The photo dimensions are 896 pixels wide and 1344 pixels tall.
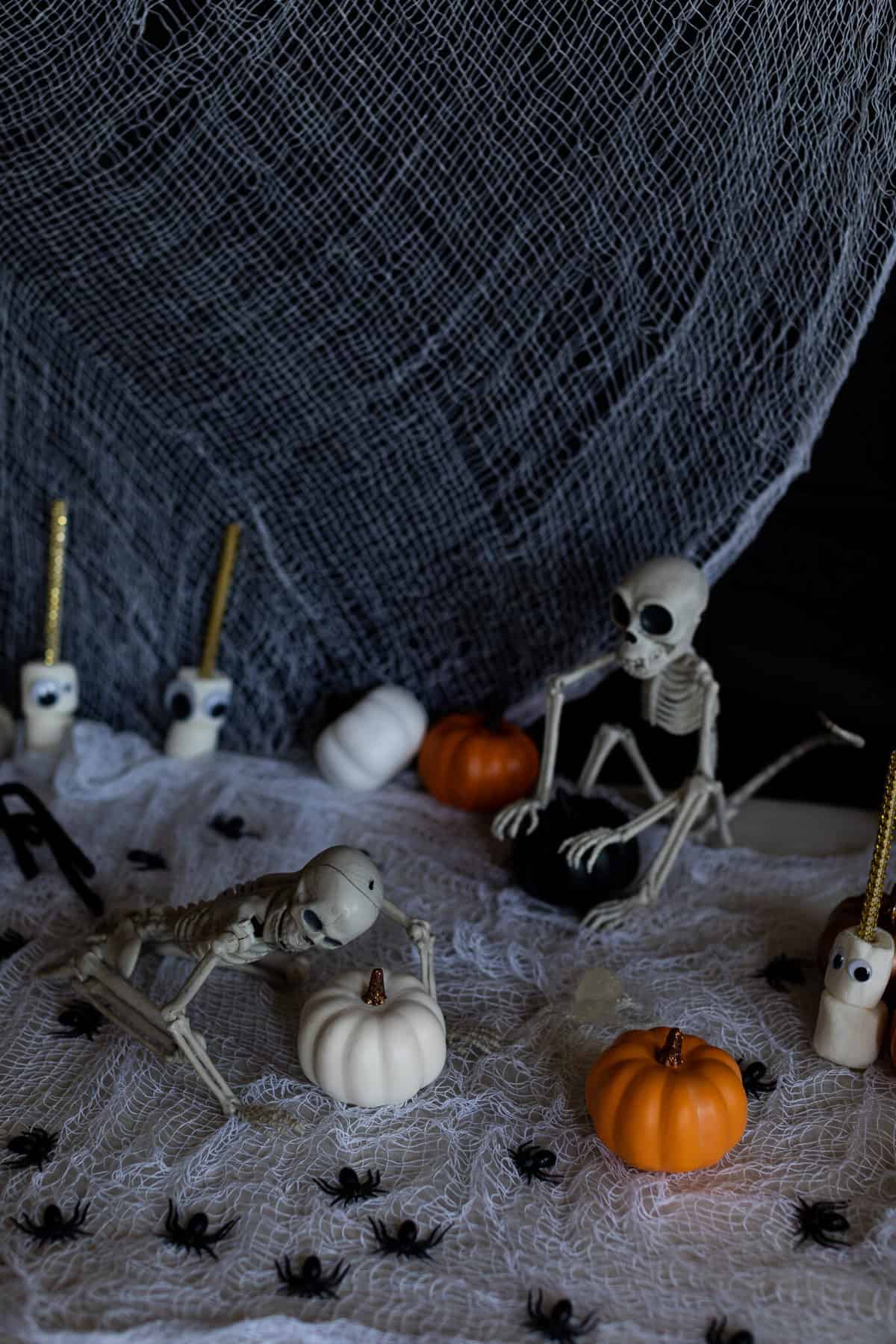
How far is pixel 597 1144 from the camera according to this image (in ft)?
3.27

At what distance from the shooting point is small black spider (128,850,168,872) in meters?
1.37

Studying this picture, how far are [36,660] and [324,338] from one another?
614 millimetres

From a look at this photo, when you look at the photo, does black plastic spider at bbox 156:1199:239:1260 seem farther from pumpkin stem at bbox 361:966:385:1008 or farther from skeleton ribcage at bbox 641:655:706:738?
skeleton ribcage at bbox 641:655:706:738

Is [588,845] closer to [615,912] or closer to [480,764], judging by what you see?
[615,912]

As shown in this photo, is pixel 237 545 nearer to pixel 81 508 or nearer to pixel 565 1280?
pixel 81 508

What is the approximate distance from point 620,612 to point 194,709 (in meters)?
0.60

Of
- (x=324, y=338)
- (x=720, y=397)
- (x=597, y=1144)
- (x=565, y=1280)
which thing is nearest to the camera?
(x=565, y=1280)

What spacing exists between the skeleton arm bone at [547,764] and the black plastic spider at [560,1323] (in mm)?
572

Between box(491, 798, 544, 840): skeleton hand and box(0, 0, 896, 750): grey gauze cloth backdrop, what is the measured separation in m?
0.24

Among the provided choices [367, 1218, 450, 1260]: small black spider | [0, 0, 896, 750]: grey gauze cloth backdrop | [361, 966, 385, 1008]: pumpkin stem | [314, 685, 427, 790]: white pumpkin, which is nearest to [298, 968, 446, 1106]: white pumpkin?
[361, 966, 385, 1008]: pumpkin stem

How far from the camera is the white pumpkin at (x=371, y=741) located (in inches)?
59.5

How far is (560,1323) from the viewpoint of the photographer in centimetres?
82

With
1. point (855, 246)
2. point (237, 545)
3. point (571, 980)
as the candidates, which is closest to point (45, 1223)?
point (571, 980)

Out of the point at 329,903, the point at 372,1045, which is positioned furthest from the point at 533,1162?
the point at 329,903
